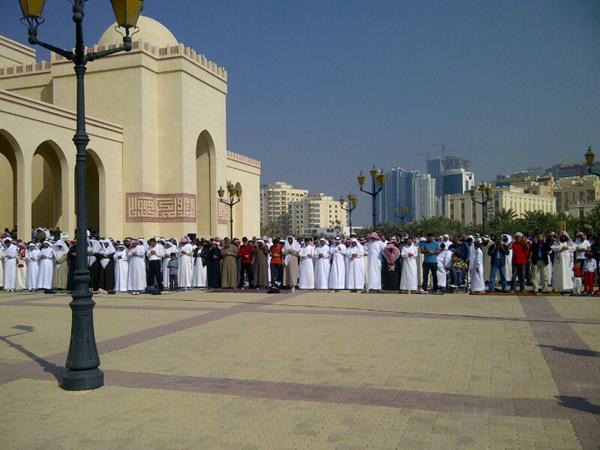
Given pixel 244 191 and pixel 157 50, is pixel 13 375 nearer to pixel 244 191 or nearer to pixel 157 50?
pixel 157 50

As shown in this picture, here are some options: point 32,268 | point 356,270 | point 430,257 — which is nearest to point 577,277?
point 430,257

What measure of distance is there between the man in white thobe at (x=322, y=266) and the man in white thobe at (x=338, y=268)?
0.19 metres

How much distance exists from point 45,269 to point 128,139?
1406 centimetres

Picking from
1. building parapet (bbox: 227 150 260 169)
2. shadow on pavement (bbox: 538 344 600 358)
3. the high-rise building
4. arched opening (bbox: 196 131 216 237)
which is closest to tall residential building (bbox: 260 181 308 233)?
the high-rise building

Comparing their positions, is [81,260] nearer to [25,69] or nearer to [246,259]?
[246,259]

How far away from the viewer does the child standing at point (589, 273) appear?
15344 mm

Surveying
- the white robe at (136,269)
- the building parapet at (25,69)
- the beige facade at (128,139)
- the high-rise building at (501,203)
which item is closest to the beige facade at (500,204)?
the high-rise building at (501,203)

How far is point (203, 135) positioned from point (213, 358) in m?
29.2

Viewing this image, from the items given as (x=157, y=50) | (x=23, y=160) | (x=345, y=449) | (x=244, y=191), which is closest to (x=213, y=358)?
(x=345, y=449)

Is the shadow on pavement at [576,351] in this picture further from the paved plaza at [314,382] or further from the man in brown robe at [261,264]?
the man in brown robe at [261,264]

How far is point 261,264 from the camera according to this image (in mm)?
18219

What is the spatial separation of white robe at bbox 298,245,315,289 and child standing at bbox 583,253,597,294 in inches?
306

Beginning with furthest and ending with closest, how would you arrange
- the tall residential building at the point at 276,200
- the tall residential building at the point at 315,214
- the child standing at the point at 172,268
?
1. the tall residential building at the point at 276,200
2. the tall residential building at the point at 315,214
3. the child standing at the point at 172,268

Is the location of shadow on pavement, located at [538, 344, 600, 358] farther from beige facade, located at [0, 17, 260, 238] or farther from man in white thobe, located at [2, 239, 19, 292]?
beige facade, located at [0, 17, 260, 238]
